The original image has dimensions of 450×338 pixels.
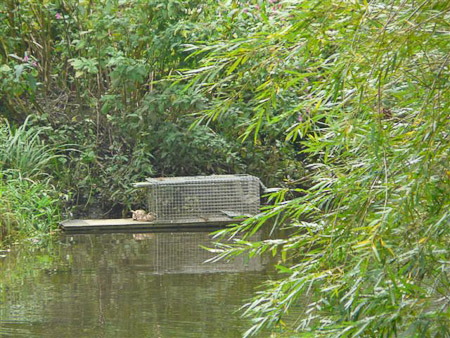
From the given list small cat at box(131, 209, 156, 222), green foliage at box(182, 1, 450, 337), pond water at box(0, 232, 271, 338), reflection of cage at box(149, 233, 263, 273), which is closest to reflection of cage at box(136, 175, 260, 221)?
small cat at box(131, 209, 156, 222)

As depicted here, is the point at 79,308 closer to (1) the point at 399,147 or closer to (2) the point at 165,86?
(1) the point at 399,147

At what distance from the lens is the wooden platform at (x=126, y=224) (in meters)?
9.13

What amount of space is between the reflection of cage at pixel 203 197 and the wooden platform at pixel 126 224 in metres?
0.11

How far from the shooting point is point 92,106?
1060 cm

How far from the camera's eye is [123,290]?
6043mm

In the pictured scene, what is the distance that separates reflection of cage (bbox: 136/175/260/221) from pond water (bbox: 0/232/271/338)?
41.9 inches

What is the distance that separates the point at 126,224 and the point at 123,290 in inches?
126

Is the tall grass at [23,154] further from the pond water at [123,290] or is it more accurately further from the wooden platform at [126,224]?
the pond water at [123,290]

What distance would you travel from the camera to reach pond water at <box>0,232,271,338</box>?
4965mm

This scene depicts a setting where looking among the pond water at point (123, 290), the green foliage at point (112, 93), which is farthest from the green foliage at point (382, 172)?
the green foliage at point (112, 93)

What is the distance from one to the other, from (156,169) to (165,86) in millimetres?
1094

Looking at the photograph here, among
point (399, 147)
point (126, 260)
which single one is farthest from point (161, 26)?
point (399, 147)

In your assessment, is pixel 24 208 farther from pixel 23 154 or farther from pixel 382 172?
pixel 382 172

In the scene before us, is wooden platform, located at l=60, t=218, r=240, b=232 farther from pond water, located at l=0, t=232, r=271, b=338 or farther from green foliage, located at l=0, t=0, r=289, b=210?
pond water, located at l=0, t=232, r=271, b=338
